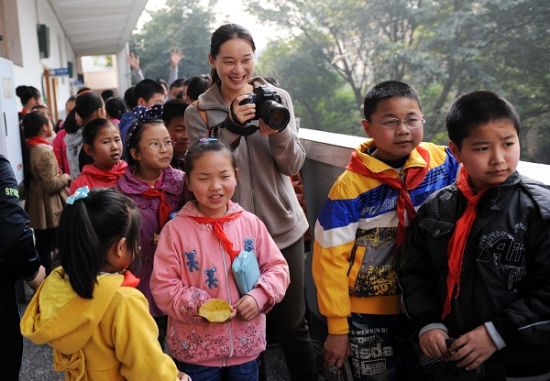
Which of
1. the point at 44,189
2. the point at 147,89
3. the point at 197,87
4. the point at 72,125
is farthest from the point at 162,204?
the point at 147,89

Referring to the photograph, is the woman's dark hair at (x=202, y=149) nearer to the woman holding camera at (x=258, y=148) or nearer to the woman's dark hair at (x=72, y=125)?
the woman holding camera at (x=258, y=148)

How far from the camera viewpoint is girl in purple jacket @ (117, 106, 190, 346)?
83.9 inches

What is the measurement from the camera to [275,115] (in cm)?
181

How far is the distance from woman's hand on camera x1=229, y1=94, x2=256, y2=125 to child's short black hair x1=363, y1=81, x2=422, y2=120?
38 cm

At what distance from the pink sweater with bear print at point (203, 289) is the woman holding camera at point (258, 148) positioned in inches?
Result: 9.8

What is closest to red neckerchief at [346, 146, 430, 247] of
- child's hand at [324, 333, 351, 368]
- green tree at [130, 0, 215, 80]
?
child's hand at [324, 333, 351, 368]

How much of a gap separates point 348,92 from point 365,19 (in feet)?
9.47

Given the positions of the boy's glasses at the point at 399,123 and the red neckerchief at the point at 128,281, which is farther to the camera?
the boy's glasses at the point at 399,123

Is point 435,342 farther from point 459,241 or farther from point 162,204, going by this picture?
point 162,204

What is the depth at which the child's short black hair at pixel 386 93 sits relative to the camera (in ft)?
5.68

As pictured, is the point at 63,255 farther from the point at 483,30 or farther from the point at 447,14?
the point at 447,14

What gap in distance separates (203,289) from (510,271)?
0.90 m

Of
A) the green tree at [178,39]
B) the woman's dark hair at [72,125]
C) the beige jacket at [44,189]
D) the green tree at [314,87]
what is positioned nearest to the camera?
the woman's dark hair at [72,125]

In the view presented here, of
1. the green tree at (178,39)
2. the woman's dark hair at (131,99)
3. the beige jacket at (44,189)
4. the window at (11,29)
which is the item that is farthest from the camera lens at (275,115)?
the green tree at (178,39)
